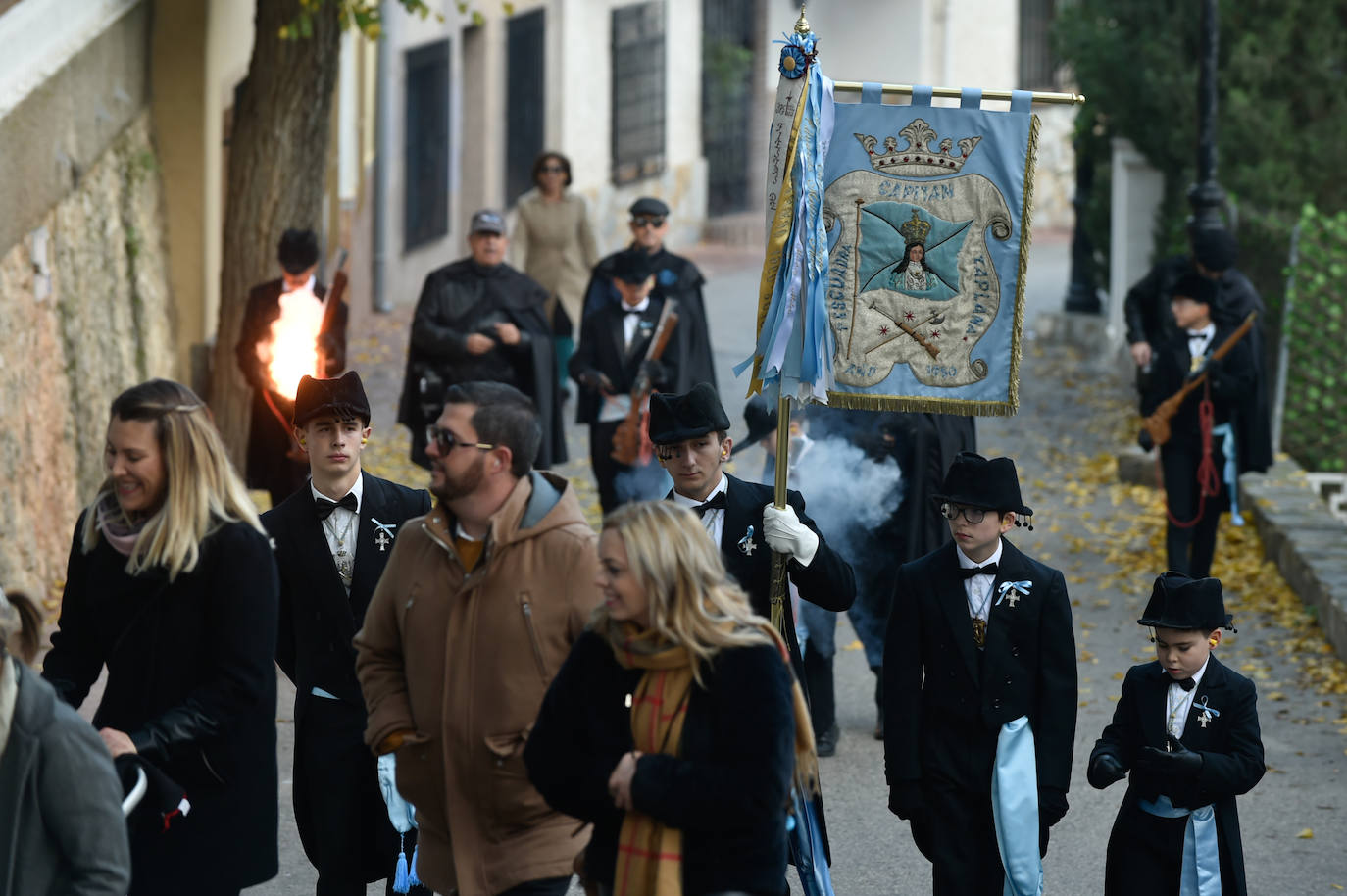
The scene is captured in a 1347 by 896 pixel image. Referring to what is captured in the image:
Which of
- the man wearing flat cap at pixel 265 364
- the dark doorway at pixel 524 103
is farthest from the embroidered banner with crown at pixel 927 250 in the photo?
the dark doorway at pixel 524 103

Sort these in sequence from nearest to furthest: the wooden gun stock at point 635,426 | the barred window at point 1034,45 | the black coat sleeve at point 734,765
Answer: the black coat sleeve at point 734,765 → the wooden gun stock at point 635,426 → the barred window at point 1034,45

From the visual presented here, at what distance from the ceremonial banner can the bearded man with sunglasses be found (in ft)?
4.78

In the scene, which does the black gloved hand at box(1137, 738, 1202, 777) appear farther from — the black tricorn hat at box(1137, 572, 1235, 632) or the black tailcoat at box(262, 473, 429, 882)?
the black tailcoat at box(262, 473, 429, 882)

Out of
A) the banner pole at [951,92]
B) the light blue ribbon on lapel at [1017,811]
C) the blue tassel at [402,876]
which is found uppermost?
the banner pole at [951,92]

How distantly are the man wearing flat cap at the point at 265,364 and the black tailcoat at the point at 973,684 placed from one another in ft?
15.5

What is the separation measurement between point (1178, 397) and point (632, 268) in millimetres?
2911

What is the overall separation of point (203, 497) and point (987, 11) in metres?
27.5

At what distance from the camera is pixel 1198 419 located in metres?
10.1

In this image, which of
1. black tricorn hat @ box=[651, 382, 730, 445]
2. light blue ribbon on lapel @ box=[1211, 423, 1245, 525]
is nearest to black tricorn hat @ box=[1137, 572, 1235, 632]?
black tricorn hat @ box=[651, 382, 730, 445]

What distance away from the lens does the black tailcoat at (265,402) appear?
31.7 ft

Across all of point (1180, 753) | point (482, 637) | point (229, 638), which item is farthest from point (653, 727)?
point (1180, 753)

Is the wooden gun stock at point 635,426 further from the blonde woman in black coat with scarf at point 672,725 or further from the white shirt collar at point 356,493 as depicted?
the blonde woman in black coat with scarf at point 672,725

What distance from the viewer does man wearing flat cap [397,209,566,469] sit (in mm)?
10438

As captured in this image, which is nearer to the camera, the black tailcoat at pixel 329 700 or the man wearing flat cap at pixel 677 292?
the black tailcoat at pixel 329 700
